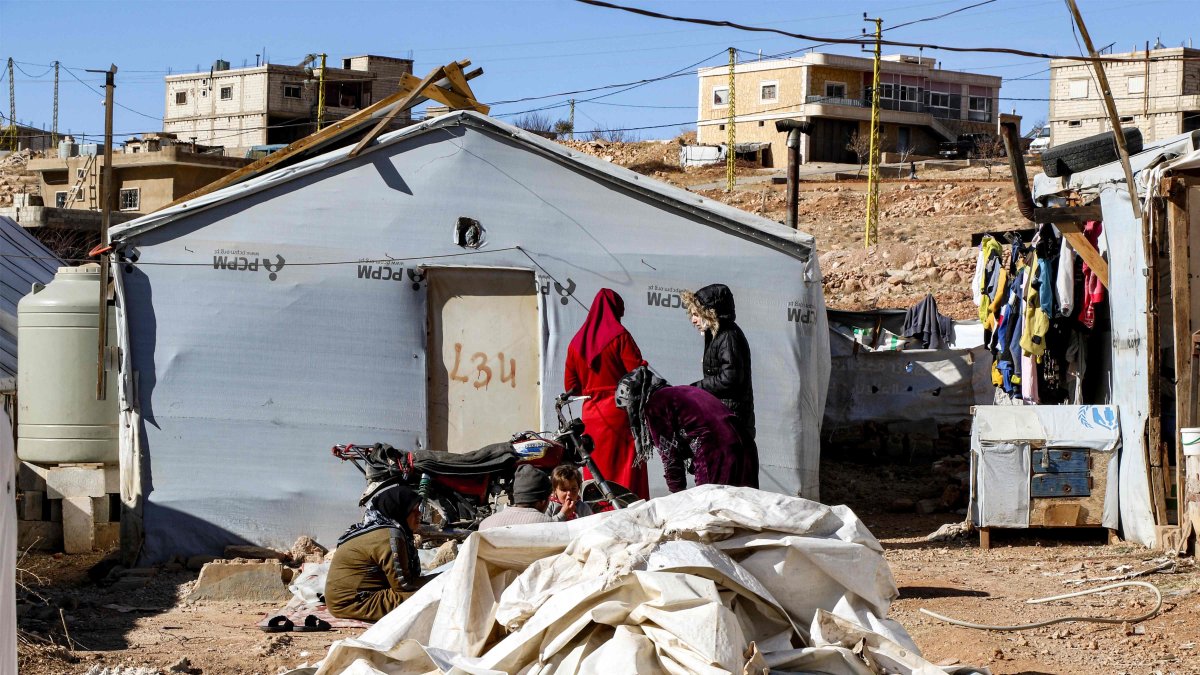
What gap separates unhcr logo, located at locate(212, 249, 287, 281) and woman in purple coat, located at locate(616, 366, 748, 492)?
290 centimetres

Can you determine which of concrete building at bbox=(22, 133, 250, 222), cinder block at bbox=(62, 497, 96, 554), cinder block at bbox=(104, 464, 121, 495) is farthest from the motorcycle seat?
concrete building at bbox=(22, 133, 250, 222)

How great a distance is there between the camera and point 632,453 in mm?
8508

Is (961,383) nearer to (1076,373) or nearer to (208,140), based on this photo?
(1076,373)

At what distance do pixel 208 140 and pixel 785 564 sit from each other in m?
62.0

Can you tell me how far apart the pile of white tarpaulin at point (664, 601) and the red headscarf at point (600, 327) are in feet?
11.6

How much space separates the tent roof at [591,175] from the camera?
9.23m

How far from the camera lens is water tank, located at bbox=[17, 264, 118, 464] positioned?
30.3 feet

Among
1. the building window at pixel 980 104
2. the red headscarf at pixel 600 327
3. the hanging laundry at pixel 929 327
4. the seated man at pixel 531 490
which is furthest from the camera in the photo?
the building window at pixel 980 104

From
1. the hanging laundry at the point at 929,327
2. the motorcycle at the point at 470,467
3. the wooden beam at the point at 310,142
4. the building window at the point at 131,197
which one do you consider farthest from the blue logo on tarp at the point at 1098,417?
the building window at the point at 131,197

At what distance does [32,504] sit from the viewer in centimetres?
920

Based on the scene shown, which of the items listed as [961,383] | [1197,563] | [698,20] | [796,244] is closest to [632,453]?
[796,244]

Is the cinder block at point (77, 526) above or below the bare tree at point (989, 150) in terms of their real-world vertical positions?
below

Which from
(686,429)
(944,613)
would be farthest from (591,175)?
(944,613)

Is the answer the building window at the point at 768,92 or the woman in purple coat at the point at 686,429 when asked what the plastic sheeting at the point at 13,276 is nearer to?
the woman in purple coat at the point at 686,429
